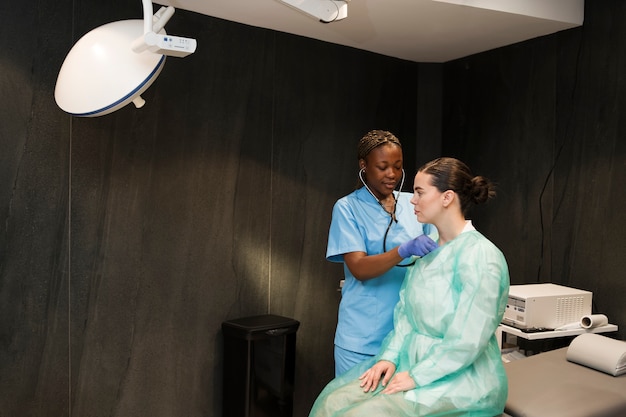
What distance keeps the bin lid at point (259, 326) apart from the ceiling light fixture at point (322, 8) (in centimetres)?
162

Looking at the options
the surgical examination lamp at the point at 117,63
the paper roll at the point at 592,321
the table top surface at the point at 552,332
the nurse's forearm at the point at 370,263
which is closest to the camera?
the surgical examination lamp at the point at 117,63

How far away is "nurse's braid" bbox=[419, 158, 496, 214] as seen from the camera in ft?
6.29

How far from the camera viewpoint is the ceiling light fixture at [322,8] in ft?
5.67

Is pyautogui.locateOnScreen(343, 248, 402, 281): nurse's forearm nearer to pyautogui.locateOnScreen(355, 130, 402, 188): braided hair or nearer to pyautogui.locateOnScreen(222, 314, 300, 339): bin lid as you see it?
pyautogui.locateOnScreen(355, 130, 402, 188): braided hair

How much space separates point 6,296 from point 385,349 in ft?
5.05

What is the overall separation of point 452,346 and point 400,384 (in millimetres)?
184

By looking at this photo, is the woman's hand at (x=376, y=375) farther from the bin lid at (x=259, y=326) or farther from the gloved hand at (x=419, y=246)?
the bin lid at (x=259, y=326)

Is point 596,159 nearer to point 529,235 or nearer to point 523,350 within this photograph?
point 529,235

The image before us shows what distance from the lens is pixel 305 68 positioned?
11.0 feet

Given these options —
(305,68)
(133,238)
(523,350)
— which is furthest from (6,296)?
(523,350)

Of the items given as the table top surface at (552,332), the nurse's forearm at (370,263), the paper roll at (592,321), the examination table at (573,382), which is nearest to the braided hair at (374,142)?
the nurse's forearm at (370,263)

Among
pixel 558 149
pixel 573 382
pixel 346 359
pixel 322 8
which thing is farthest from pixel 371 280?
pixel 558 149

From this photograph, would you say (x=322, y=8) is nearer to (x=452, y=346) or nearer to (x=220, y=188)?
(x=452, y=346)

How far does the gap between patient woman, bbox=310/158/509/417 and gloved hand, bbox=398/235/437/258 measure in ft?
0.15
